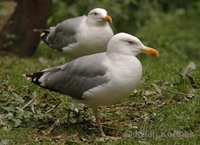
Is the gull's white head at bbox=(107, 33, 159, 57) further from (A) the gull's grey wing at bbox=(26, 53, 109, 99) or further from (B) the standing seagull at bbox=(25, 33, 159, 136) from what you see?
(A) the gull's grey wing at bbox=(26, 53, 109, 99)

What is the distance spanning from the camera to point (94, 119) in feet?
20.6

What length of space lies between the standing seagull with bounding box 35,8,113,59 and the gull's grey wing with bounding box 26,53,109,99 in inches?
64.8

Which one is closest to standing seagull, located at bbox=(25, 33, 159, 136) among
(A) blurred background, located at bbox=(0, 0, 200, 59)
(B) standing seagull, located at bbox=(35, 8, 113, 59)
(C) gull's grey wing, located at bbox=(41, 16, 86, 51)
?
(B) standing seagull, located at bbox=(35, 8, 113, 59)

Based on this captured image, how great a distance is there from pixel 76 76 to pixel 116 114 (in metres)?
0.87

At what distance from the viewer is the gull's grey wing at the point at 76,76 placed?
5574 mm

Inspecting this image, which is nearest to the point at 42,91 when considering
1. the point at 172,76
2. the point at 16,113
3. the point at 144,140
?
the point at 16,113

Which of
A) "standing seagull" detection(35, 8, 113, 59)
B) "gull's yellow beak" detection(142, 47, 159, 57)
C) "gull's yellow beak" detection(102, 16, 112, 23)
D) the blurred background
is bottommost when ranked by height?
the blurred background

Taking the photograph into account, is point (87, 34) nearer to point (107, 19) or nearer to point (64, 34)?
point (107, 19)

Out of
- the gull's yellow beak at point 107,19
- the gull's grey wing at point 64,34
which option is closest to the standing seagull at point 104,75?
the gull's yellow beak at point 107,19

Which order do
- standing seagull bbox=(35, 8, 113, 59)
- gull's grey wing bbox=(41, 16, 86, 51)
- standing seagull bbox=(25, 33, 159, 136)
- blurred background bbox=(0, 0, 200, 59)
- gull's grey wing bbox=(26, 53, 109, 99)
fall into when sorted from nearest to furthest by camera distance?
standing seagull bbox=(25, 33, 159, 136)
gull's grey wing bbox=(26, 53, 109, 99)
standing seagull bbox=(35, 8, 113, 59)
gull's grey wing bbox=(41, 16, 86, 51)
blurred background bbox=(0, 0, 200, 59)

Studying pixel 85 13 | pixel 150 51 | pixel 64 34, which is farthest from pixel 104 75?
pixel 85 13

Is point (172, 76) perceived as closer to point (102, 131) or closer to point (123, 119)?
point (123, 119)

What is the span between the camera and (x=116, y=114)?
6.45m

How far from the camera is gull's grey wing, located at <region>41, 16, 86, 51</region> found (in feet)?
25.9
